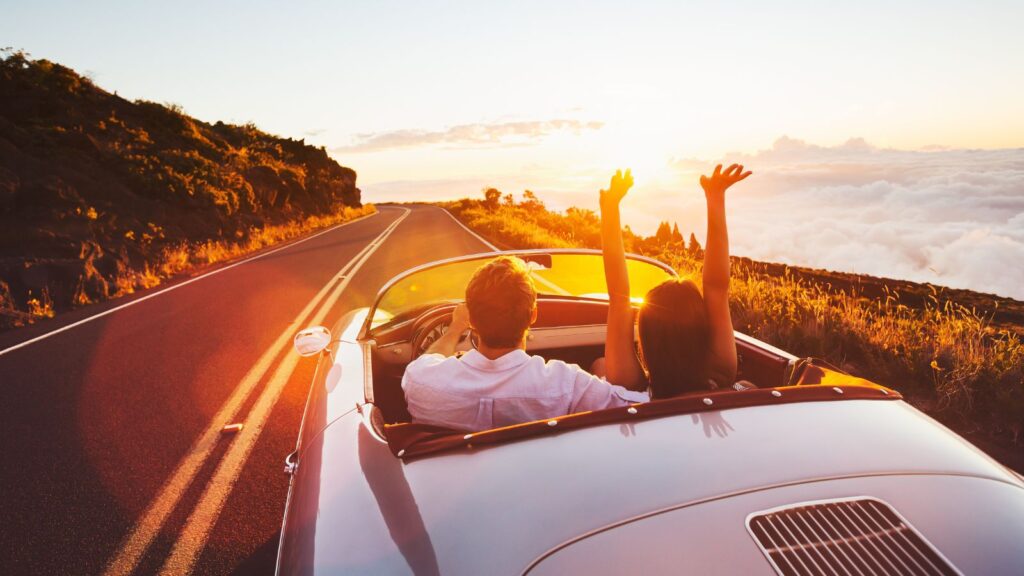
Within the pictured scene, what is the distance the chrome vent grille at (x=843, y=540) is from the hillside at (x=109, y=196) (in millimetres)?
10823

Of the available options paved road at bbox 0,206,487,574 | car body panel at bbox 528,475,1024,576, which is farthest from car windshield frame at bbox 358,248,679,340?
car body panel at bbox 528,475,1024,576

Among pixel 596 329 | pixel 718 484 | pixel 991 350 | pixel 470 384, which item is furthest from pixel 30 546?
pixel 991 350

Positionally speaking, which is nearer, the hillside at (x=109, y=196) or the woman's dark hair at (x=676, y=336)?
the woman's dark hair at (x=676, y=336)

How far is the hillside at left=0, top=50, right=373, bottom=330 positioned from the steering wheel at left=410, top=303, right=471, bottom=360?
862 centimetres

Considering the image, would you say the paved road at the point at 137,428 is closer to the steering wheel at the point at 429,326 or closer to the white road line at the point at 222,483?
the white road line at the point at 222,483

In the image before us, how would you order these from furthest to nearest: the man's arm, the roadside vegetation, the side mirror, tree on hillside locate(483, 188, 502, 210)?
tree on hillside locate(483, 188, 502, 210) → the roadside vegetation → the side mirror → the man's arm

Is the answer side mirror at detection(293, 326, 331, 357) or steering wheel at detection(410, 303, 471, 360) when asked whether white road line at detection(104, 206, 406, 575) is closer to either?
side mirror at detection(293, 326, 331, 357)

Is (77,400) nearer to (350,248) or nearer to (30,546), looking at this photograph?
(30,546)

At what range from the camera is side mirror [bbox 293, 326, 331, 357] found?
8.91ft

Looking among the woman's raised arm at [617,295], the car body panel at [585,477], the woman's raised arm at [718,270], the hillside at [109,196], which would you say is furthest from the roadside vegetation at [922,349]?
the hillside at [109,196]

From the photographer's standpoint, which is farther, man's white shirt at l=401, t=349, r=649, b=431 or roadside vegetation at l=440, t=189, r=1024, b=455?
roadside vegetation at l=440, t=189, r=1024, b=455

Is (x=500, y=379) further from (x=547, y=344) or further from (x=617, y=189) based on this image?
(x=547, y=344)

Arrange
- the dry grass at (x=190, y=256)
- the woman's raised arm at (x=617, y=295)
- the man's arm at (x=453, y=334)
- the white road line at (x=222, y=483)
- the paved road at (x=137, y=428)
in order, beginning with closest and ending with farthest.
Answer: the woman's raised arm at (x=617, y=295) < the man's arm at (x=453, y=334) < the white road line at (x=222, y=483) < the paved road at (x=137, y=428) < the dry grass at (x=190, y=256)

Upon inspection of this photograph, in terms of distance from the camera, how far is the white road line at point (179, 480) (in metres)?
2.94
